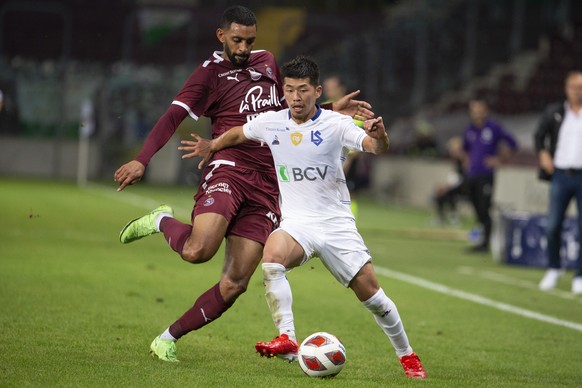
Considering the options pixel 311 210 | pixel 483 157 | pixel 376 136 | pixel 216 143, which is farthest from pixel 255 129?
pixel 483 157

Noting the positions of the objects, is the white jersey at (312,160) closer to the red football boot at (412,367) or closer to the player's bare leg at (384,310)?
the player's bare leg at (384,310)

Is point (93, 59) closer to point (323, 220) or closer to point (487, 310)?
point (487, 310)

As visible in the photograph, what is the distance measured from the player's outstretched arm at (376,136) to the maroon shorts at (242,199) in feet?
3.70

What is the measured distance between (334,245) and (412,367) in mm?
900

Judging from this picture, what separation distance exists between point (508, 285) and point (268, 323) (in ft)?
15.4

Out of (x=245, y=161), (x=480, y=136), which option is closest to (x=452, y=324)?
(x=245, y=161)

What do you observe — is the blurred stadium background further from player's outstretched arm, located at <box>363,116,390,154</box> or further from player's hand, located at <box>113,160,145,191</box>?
player's outstretched arm, located at <box>363,116,390,154</box>

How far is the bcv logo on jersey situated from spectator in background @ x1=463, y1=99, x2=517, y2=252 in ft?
34.6

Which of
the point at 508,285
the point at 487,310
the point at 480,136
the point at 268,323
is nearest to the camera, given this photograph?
the point at 268,323

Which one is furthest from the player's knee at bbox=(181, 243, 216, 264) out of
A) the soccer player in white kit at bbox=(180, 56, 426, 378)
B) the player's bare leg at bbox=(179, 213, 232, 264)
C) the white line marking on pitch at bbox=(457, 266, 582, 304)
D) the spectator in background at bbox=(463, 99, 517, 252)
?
the spectator in background at bbox=(463, 99, 517, 252)

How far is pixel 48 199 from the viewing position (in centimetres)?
2369

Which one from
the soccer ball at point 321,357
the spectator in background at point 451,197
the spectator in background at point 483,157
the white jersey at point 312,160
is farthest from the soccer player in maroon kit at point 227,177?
the spectator in background at point 451,197

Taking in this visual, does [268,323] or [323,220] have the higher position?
[323,220]

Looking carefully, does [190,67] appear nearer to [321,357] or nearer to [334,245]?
[334,245]
